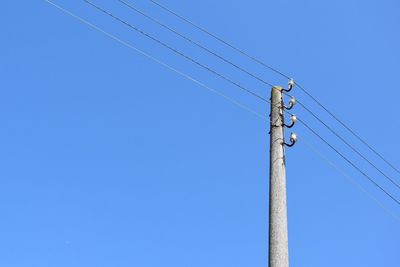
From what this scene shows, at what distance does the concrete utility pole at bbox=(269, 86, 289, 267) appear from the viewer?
7.23 meters

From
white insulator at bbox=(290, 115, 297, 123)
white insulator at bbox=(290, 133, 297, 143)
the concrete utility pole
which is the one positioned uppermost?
white insulator at bbox=(290, 115, 297, 123)

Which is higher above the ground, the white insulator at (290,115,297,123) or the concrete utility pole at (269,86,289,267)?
the white insulator at (290,115,297,123)

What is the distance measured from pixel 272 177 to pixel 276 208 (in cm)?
50

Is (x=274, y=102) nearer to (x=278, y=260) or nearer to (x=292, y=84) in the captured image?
(x=292, y=84)

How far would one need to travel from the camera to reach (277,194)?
25.2 feet

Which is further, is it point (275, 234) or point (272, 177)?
point (272, 177)

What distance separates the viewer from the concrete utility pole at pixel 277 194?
7.23m

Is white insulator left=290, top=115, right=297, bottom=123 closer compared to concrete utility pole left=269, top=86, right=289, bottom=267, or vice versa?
concrete utility pole left=269, top=86, right=289, bottom=267

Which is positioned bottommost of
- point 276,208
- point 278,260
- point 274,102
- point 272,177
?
point 278,260

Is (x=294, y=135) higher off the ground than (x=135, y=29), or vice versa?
(x=135, y=29)

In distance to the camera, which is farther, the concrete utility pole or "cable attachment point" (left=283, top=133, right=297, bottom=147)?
"cable attachment point" (left=283, top=133, right=297, bottom=147)

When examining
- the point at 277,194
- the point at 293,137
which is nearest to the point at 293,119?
the point at 293,137

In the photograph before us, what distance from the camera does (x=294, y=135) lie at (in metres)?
8.34

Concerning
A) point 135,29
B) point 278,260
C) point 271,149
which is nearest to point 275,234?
point 278,260
